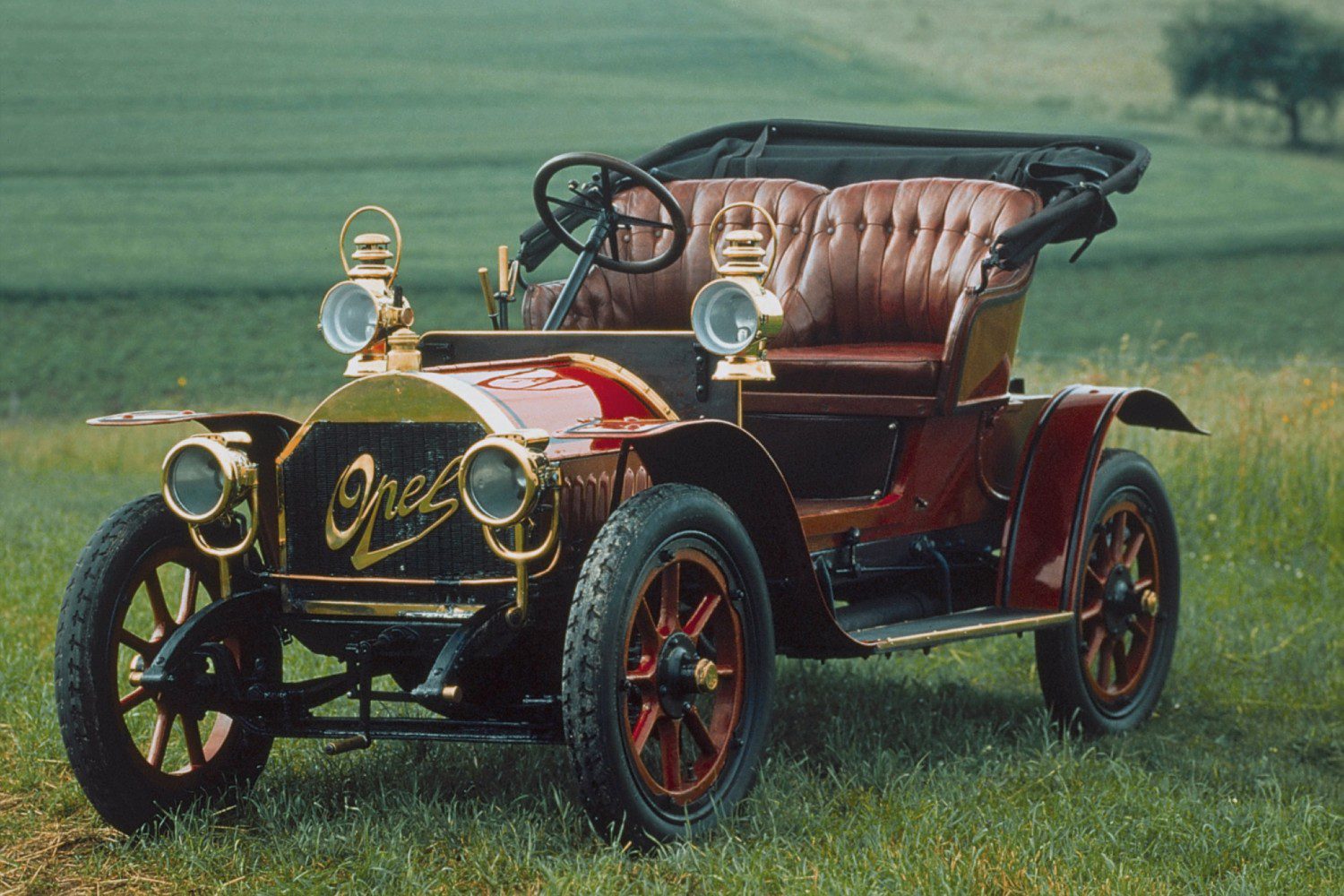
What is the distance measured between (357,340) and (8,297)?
1449cm

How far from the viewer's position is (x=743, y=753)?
402 cm

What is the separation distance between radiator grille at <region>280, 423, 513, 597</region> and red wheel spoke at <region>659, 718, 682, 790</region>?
19.6 inches

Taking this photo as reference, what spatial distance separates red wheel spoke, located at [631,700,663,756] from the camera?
3.70 m

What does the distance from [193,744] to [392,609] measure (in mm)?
653

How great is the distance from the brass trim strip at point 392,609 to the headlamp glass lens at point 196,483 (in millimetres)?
333

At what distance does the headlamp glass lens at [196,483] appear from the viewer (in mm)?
3865

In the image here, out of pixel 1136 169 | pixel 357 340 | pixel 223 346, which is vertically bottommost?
pixel 223 346

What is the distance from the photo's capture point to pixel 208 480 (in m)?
3.89

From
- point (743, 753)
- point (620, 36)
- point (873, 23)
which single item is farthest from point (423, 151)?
point (743, 753)

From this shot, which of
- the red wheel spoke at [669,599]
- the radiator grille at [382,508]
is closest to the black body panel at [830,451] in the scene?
the red wheel spoke at [669,599]

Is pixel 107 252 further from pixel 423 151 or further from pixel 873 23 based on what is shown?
pixel 873 23

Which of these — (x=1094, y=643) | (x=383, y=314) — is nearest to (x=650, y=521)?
(x=383, y=314)

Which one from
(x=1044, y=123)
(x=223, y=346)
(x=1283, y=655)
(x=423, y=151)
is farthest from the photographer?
(x=423, y=151)

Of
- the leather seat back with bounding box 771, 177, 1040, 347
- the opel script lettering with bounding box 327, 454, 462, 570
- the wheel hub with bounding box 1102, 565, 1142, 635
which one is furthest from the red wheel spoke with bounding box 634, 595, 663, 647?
the wheel hub with bounding box 1102, 565, 1142, 635
